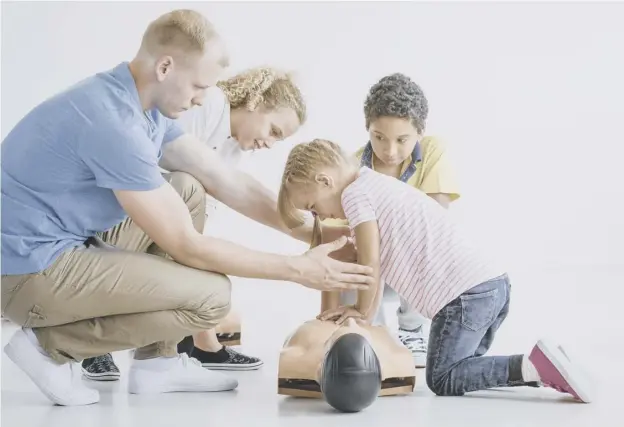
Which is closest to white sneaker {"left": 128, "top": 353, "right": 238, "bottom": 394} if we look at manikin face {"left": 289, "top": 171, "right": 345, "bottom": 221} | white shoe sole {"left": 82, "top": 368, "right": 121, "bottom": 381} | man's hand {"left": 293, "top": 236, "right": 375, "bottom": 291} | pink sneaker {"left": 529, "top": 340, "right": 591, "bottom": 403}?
white shoe sole {"left": 82, "top": 368, "right": 121, "bottom": 381}

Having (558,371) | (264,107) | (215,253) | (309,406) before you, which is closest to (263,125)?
(264,107)

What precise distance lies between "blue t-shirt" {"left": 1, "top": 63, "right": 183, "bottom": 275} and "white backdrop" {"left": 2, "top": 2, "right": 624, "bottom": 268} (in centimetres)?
275

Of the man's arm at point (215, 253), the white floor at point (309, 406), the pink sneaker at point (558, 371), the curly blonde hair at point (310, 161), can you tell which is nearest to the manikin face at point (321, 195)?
the curly blonde hair at point (310, 161)

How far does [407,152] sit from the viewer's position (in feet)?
8.68

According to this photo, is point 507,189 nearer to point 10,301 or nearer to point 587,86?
point 587,86

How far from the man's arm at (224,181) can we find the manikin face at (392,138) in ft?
1.12

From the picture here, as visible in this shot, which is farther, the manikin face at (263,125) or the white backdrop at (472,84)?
the white backdrop at (472,84)

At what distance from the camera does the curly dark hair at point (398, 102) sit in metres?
2.61

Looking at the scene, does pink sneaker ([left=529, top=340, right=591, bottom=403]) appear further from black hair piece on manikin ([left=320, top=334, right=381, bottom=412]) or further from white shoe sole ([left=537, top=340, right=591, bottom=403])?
black hair piece on manikin ([left=320, top=334, right=381, bottom=412])

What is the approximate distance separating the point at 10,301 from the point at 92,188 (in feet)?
0.98

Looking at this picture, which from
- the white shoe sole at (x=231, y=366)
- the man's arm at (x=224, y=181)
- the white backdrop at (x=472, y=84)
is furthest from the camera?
the white backdrop at (x=472, y=84)

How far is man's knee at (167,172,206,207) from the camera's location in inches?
89.9

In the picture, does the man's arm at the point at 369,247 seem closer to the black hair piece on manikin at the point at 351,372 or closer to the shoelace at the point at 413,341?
the black hair piece on manikin at the point at 351,372

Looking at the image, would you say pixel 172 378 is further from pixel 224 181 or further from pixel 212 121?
pixel 212 121
